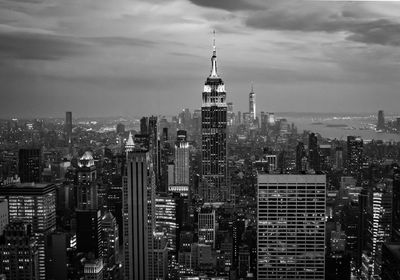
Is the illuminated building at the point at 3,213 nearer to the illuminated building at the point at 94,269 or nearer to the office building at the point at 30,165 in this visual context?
the office building at the point at 30,165

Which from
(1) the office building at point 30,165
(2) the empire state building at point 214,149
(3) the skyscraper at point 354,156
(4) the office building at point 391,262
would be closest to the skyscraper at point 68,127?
(1) the office building at point 30,165

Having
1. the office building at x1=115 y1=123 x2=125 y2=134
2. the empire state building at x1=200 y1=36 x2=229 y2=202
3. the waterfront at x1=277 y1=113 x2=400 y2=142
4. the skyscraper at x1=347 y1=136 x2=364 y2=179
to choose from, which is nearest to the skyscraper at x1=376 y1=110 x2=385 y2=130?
the waterfront at x1=277 y1=113 x2=400 y2=142

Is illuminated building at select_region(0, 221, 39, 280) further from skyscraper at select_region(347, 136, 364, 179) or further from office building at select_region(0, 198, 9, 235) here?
skyscraper at select_region(347, 136, 364, 179)

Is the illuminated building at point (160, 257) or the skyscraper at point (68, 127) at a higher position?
the skyscraper at point (68, 127)

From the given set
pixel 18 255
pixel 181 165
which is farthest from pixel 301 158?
pixel 18 255

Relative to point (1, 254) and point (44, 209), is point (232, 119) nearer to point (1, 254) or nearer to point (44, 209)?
point (44, 209)

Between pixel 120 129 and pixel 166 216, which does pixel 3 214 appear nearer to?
pixel 120 129
